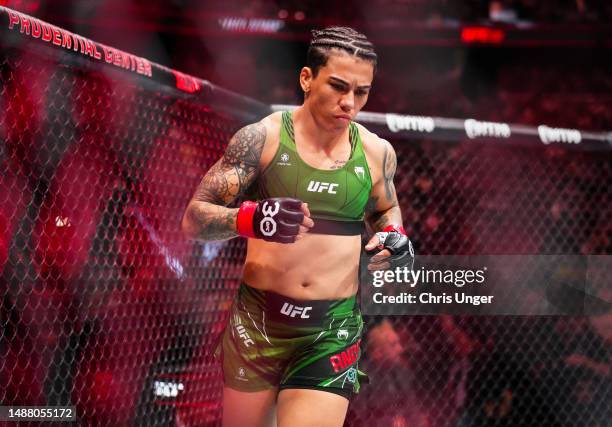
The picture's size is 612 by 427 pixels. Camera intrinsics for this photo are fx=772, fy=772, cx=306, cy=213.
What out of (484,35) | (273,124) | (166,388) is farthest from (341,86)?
(484,35)

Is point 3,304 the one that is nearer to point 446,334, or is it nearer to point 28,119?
point 28,119

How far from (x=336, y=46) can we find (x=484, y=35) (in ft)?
18.5

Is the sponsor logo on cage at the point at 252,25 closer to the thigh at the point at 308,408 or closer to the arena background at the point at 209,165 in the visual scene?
the arena background at the point at 209,165

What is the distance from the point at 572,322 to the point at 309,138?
258cm

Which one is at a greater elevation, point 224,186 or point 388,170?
point 388,170

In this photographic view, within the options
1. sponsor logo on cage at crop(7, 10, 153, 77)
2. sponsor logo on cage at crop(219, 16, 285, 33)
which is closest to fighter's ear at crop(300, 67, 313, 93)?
sponsor logo on cage at crop(7, 10, 153, 77)

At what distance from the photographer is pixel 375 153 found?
238 centimetres

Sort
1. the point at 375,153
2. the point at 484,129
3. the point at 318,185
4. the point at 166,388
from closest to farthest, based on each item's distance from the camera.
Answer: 1. the point at 318,185
2. the point at 375,153
3. the point at 166,388
4. the point at 484,129

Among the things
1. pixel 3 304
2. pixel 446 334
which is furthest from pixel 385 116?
pixel 3 304

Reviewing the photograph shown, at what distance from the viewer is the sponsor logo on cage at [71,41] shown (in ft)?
6.33

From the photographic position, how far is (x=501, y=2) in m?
7.56

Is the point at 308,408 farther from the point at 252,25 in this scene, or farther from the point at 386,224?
the point at 252,25

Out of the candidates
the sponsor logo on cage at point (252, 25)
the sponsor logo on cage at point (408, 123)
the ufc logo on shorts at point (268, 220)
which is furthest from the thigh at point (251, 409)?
the sponsor logo on cage at point (252, 25)

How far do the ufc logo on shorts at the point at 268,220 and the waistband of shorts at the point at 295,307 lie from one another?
39 centimetres
